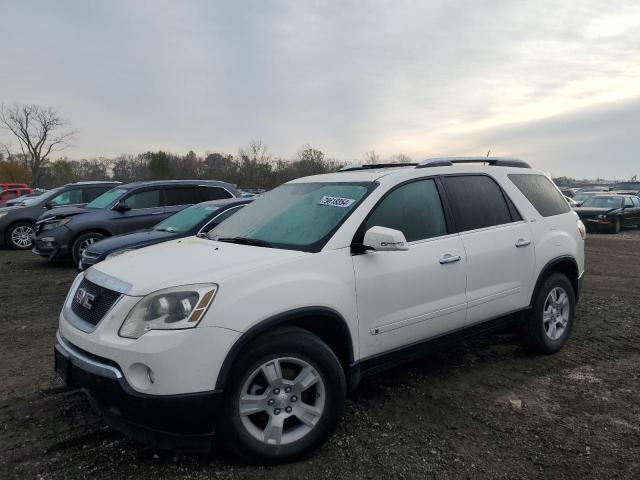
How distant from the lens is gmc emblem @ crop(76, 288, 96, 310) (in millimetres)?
2999

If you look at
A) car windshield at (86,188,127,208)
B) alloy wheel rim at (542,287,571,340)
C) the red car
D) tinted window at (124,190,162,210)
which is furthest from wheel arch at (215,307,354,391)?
the red car

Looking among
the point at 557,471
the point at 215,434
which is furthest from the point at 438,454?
the point at 215,434

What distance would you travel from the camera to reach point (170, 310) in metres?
2.66

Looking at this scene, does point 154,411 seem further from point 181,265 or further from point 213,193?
point 213,193

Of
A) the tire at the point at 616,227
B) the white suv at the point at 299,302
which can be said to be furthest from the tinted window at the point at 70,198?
the tire at the point at 616,227

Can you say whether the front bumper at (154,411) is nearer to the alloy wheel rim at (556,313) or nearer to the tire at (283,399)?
the tire at (283,399)

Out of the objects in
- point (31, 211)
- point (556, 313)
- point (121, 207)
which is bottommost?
point (556, 313)

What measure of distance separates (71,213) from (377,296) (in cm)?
849

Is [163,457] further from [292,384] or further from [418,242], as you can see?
[418,242]

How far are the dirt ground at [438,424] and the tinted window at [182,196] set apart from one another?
508cm

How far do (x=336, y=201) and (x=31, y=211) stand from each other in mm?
11772

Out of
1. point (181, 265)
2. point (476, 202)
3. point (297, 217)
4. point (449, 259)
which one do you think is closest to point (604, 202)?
point (476, 202)

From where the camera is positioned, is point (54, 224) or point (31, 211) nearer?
point (54, 224)

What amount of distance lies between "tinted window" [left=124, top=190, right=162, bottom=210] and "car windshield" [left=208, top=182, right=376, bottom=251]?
20.9ft
